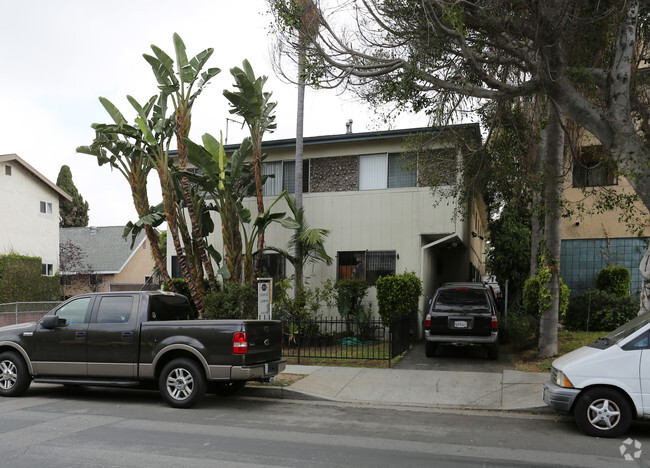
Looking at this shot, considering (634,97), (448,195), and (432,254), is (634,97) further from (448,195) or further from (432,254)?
(432,254)

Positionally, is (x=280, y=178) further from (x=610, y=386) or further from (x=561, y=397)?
(x=610, y=386)

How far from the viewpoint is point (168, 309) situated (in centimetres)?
976

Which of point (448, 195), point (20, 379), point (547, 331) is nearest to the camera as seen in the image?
point (20, 379)

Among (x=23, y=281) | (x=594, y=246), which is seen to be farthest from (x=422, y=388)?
(x=23, y=281)

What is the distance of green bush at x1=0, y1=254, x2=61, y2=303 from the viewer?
26.0 meters

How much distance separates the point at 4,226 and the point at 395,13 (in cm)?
2576

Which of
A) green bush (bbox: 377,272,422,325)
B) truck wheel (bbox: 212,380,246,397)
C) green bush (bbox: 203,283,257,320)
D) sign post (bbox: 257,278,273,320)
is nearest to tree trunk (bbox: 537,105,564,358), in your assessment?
green bush (bbox: 377,272,422,325)

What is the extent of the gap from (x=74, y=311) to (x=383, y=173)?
34.5 ft

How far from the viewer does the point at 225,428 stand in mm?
7457

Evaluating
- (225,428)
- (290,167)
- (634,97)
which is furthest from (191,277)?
(634,97)

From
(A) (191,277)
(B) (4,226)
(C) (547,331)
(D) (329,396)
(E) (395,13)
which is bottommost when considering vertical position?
(D) (329,396)

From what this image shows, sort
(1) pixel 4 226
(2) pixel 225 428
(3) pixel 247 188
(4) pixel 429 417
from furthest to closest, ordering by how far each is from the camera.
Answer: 1. (1) pixel 4 226
2. (3) pixel 247 188
3. (4) pixel 429 417
4. (2) pixel 225 428

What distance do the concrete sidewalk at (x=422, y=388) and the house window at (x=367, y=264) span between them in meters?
5.66

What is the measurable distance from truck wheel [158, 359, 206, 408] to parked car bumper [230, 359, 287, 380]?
1.98 feet
